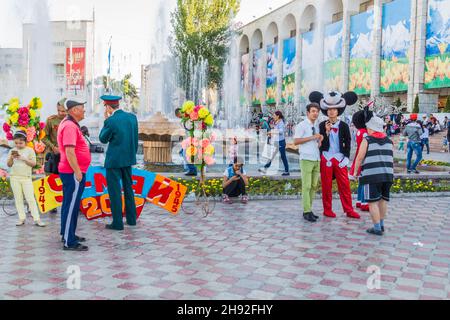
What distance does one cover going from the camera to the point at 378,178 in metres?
6.20

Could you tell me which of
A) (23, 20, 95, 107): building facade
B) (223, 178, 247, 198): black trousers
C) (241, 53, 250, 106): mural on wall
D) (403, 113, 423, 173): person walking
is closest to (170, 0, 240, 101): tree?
(241, 53, 250, 106): mural on wall

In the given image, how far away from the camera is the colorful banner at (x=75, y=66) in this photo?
74250 millimetres

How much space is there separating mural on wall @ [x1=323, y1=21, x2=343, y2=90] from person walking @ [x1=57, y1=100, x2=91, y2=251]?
122ft

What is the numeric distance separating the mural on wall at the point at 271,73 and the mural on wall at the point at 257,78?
48.7 inches

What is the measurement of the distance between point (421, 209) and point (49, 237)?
5.79 meters

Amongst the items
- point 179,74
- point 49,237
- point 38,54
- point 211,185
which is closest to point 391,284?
point 49,237

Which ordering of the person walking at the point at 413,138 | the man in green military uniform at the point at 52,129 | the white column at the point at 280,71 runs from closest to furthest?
Result: the man in green military uniform at the point at 52,129 → the person walking at the point at 413,138 → the white column at the point at 280,71

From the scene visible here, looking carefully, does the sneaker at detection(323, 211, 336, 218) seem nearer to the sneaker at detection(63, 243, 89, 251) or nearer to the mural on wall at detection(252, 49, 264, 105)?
the sneaker at detection(63, 243, 89, 251)

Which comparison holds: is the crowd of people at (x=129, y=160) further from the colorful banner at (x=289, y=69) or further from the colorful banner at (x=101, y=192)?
the colorful banner at (x=289, y=69)

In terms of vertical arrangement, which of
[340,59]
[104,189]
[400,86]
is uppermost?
[340,59]

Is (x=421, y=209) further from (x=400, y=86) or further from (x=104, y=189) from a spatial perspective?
(x=400, y=86)

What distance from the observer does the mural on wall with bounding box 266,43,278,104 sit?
54375 mm

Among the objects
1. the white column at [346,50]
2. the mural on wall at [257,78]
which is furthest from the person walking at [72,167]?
the mural on wall at [257,78]

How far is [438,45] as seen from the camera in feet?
97.2
